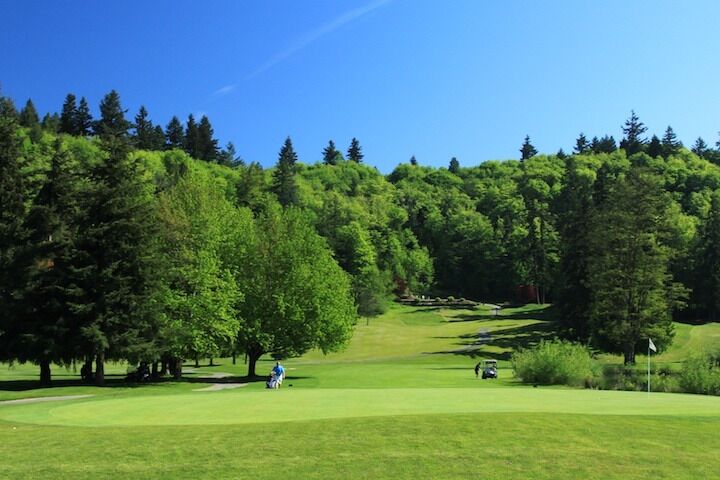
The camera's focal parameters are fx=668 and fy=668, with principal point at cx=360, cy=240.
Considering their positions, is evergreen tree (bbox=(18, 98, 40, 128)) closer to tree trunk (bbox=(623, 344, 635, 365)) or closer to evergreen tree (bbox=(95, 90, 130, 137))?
evergreen tree (bbox=(95, 90, 130, 137))

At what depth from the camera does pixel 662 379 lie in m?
38.5

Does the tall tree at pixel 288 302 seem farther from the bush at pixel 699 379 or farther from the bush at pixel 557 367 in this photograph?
the bush at pixel 699 379

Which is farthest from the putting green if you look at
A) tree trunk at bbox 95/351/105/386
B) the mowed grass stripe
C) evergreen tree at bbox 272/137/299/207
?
evergreen tree at bbox 272/137/299/207

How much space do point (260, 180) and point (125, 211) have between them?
102 meters

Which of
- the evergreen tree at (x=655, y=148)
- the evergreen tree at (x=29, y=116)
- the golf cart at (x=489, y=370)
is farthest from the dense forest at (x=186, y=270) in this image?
the evergreen tree at (x=655, y=148)

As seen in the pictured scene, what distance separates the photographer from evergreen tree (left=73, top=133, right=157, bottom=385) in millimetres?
36656

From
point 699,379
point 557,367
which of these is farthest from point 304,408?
point 699,379

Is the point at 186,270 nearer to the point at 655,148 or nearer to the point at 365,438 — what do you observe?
the point at 365,438

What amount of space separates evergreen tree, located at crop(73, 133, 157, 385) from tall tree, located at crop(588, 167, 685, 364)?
41.6 metres

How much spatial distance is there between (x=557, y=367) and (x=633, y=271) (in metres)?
26.7

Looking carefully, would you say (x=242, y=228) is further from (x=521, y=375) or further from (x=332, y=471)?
(x=332, y=471)

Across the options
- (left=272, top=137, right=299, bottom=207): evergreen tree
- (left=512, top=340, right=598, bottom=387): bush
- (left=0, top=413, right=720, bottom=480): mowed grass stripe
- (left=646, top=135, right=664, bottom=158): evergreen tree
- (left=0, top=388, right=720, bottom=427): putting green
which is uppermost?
(left=646, top=135, right=664, bottom=158): evergreen tree

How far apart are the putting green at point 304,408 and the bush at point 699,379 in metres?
13.0

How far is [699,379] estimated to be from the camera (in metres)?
34.6
